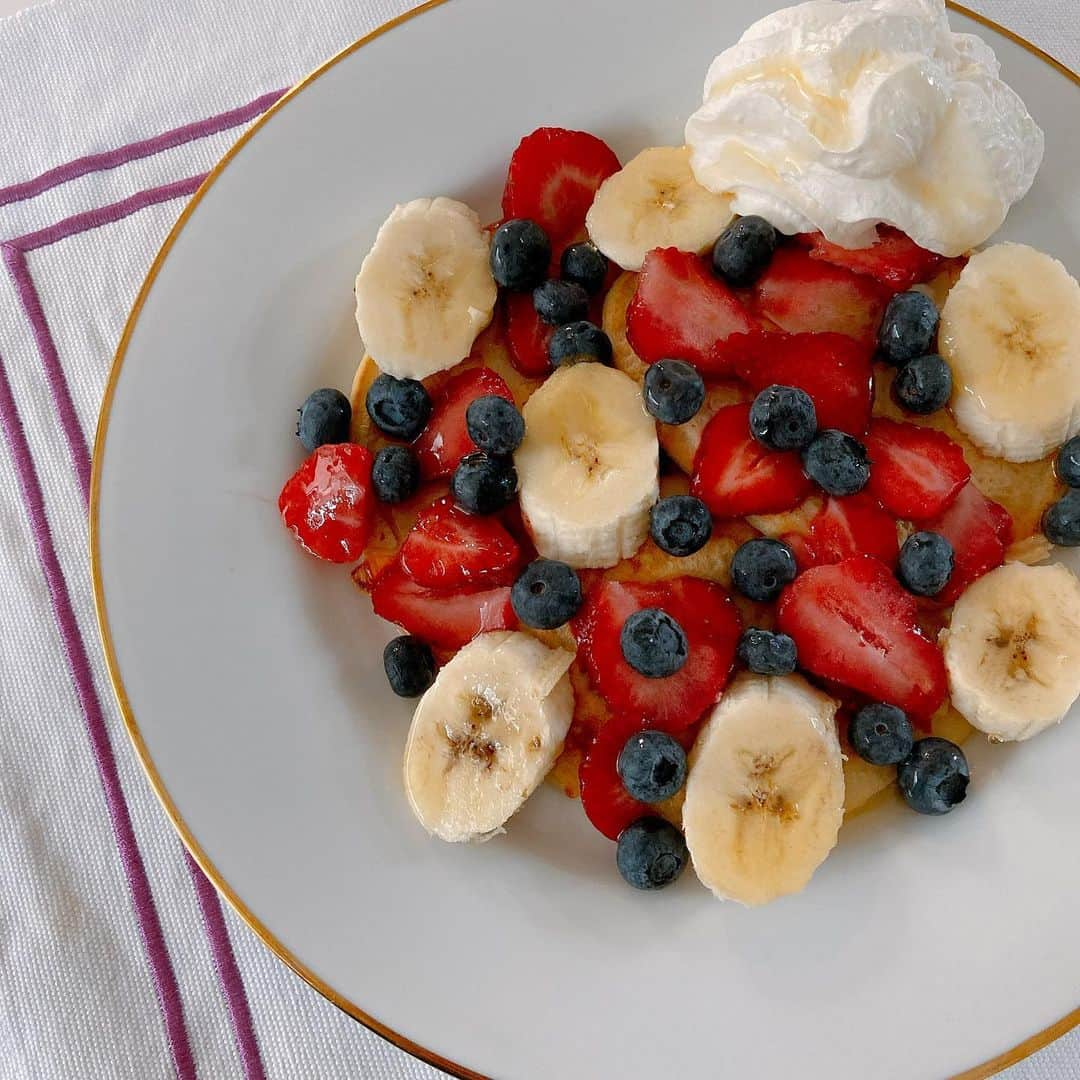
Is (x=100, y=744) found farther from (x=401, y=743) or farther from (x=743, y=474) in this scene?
(x=743, y=474)

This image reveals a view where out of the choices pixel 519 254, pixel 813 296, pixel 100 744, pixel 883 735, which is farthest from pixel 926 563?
pixel 100 744

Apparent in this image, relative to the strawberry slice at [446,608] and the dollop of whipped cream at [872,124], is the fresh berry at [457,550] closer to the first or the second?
the strawberry slice at [446,608]

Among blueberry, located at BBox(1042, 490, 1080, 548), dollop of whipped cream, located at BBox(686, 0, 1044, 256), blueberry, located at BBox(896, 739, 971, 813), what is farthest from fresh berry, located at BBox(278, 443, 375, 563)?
blueberry, located at BBox(1042, 490, 1080, 548)

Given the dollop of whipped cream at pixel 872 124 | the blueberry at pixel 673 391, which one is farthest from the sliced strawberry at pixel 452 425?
the dollop of whipped cream at pixel 872 124

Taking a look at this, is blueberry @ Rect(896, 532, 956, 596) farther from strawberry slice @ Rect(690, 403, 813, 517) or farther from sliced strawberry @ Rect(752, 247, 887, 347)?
sliced strawberry @ Rect(752, 247, 887, 347)

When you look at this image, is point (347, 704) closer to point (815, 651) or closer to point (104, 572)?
point (104, 572)

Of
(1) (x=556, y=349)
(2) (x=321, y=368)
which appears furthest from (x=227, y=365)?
(1) (x=556, y=349)
